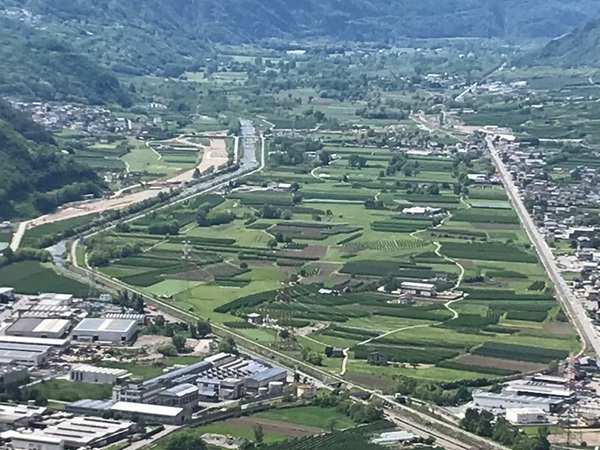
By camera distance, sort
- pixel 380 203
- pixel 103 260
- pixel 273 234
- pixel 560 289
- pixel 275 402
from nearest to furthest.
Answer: pixel 275 402 → pixel 560 289 → pixel 103 260 → pixel 273 234 → pixel 380 203

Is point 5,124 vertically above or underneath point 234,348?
above

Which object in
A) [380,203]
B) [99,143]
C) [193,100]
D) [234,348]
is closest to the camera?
[234,348]

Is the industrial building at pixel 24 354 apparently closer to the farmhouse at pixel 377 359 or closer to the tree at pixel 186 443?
the tree at pixel 186 443

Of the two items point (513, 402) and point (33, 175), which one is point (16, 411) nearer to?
point (513, 402)

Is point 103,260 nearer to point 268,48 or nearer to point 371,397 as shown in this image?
point 371,397

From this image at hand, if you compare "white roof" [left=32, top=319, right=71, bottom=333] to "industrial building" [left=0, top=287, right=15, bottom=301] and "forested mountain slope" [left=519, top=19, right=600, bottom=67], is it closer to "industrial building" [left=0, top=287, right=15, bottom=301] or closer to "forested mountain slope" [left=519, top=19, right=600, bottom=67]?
"industrial building" [left=0, top=287, right=15, bottom=301]

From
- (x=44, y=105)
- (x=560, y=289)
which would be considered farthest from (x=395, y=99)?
(x=560, y=289)

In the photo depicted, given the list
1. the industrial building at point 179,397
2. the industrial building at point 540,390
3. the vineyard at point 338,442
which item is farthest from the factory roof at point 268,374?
the industrial building at point 540,390
